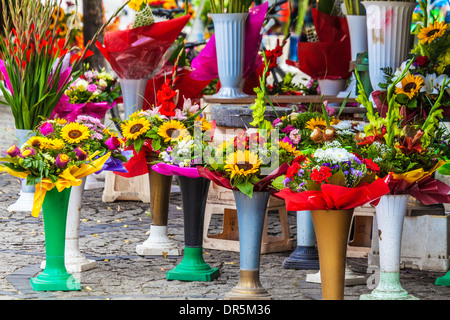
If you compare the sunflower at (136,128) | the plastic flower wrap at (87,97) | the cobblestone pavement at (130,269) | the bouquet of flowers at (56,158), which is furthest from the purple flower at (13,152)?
the plastic flower wrap at (87,97)

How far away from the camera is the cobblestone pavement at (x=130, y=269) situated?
4305 millimetres

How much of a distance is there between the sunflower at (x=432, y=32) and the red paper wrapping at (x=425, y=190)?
1.18 m

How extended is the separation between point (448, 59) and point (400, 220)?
125 centimetres

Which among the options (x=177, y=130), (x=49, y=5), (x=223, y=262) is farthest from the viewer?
(x=49, y=5)

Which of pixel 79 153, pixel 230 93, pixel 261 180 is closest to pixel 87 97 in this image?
pixel 230 93

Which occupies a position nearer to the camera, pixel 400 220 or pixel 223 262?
pixel 400 220

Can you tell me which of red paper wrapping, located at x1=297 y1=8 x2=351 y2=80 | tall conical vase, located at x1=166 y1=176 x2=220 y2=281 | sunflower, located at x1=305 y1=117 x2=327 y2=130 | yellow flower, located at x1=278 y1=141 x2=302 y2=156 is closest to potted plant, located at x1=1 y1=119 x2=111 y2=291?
tall conical vase, located at x1=166 y1=176 x2=220 y2=281

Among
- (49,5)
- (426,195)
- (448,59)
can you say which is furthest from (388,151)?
(49,5)

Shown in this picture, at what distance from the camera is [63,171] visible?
412 cm

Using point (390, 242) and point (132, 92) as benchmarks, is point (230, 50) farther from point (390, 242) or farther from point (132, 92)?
point (390, 242)

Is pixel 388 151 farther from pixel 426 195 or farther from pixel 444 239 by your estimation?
pixel 444 239

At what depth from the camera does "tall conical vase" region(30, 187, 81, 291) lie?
4207 millimetres

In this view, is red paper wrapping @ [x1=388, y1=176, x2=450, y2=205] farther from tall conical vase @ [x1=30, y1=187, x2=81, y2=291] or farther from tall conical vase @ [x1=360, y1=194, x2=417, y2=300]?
tall conical vase @ [x1=30, y1=187, x2=81, y2=291]

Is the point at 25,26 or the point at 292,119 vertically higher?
the point at 25,26
